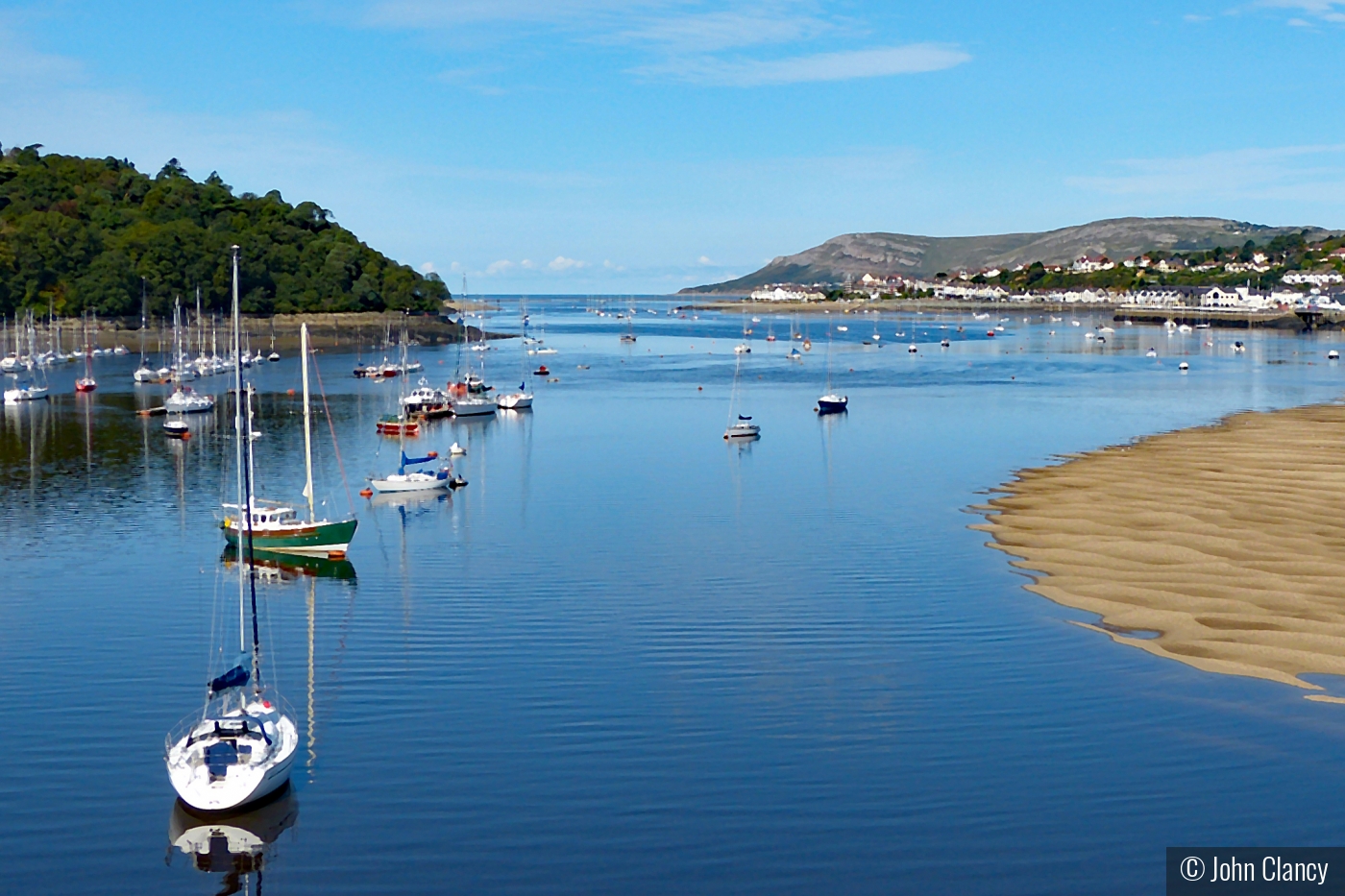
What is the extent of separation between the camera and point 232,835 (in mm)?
18875

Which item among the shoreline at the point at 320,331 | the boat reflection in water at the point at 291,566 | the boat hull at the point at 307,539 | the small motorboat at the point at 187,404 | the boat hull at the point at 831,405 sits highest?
the shoreline at the point at 320,331

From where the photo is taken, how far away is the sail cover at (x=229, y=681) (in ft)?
66.8

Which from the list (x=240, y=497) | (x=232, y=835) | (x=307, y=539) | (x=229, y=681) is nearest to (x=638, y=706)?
(x=229, y=681)

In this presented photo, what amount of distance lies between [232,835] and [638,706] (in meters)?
7.45

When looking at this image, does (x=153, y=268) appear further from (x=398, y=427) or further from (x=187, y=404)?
(x=398, y=427)

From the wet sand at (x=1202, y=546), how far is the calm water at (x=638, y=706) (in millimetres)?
1270

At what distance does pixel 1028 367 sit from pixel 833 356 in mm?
29258

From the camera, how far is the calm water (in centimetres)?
1811

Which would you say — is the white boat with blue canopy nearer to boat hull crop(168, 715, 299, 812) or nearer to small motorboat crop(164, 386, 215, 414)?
boat hull crop(168, 715, 299, 812)

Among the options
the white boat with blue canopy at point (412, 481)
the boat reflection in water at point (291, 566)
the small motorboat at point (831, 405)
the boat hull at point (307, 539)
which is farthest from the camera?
the small motorboat at point (831, 405)

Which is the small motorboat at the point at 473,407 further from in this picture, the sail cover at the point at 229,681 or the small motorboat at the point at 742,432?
the sail cover at the point at 229,681

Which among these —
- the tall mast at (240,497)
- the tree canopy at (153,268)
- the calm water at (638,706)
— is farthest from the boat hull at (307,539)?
the tree canopy at (153,268)

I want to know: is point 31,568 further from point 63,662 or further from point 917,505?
point 917,505

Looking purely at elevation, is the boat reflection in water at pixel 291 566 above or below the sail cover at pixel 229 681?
below
